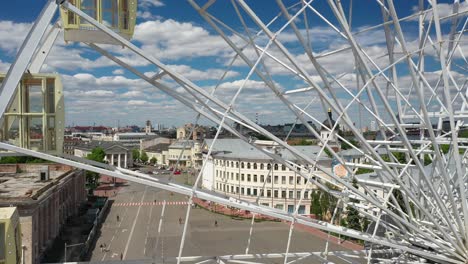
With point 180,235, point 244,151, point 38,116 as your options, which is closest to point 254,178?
point 244,151

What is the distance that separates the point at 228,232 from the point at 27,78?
4370 centimetres

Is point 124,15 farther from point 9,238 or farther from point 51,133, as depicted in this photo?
point 9,238

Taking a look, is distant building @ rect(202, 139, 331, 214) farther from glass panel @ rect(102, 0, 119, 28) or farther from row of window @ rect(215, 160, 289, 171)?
glass panel @ rect(102, 0, 119, 28)

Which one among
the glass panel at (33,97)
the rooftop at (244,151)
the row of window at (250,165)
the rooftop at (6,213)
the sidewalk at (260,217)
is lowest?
the sidewalk at (260,217)

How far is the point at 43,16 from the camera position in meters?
7.75

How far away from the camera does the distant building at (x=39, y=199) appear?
104ft

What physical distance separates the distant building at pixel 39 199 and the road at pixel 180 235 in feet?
16.0

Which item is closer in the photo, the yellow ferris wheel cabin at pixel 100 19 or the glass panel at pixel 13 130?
the yellow ferris wheel cabin at pixel 100 19

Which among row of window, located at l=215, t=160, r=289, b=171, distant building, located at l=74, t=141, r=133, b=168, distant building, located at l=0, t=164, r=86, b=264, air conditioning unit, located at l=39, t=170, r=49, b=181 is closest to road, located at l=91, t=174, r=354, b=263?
distant building, located at l=0, t=164, r=86, b=264

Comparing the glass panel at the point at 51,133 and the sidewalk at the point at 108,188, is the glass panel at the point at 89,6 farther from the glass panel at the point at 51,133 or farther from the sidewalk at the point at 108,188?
the sidewalk at the point at 108,188

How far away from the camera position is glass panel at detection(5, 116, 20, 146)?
9430mm

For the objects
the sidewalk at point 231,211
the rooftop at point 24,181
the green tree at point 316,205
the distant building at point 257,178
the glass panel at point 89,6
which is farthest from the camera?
the distant building at point 257,178

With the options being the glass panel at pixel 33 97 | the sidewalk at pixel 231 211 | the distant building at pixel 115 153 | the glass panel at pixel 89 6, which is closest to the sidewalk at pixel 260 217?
the sidewalk at pixel 231 211

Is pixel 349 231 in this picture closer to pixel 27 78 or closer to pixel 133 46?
pixel 133 46
